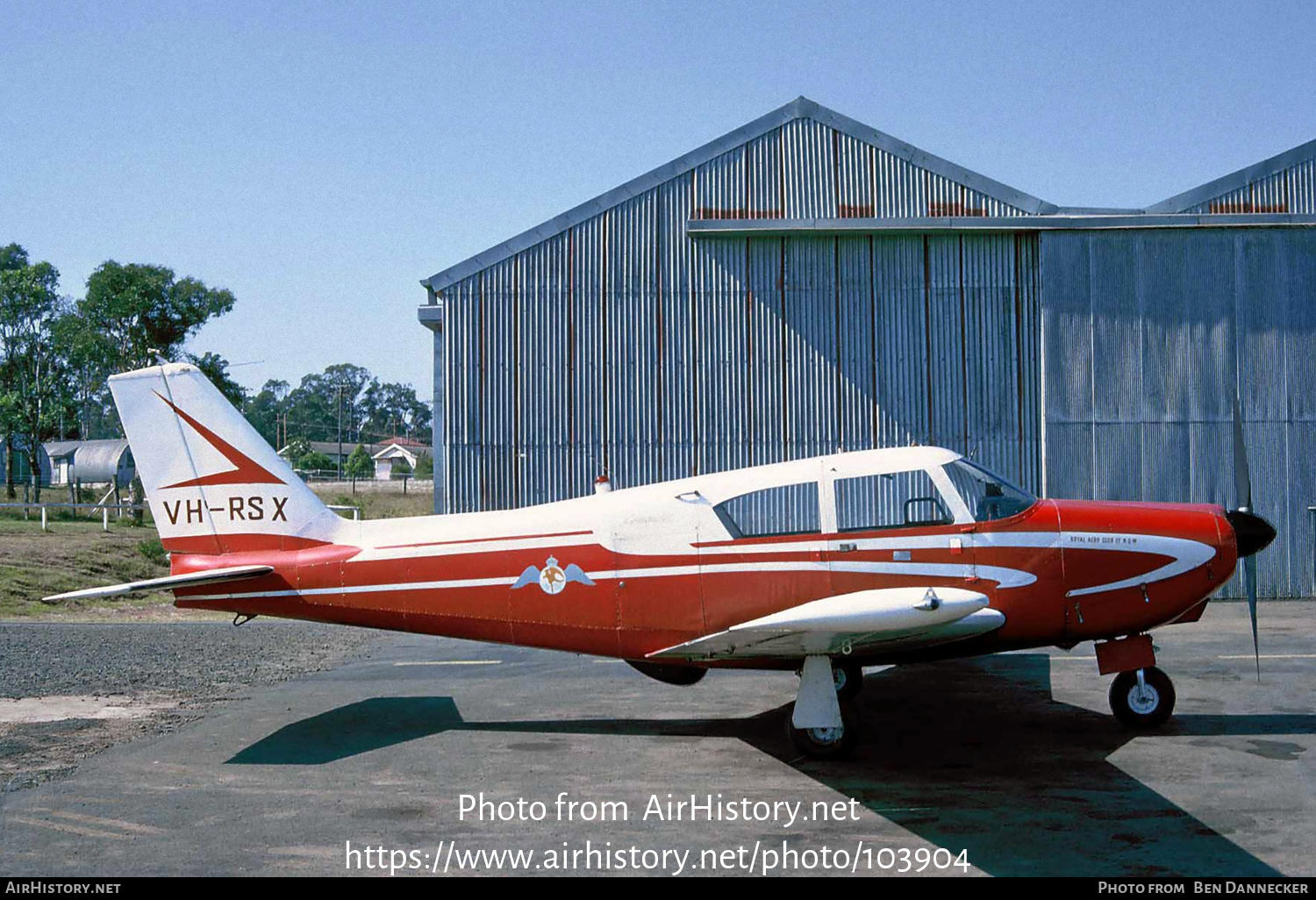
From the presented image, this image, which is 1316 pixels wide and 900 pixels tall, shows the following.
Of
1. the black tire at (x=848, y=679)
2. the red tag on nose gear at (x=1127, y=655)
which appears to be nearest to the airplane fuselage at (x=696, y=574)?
the red tag on nose gear at (x=1127, y=655)

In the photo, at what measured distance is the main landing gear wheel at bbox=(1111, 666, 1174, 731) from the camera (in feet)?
29.8

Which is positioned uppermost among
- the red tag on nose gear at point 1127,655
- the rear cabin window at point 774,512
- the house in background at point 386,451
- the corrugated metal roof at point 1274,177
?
the corrugated metal roof at point 1274,177

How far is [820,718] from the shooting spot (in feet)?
27.0

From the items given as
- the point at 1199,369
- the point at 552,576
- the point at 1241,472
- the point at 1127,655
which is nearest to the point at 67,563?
the point at 552,576

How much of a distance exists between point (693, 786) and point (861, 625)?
5.69 feet

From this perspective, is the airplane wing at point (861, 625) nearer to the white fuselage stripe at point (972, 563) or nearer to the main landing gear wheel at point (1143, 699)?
the white fuselage stripe at point (972, 563)

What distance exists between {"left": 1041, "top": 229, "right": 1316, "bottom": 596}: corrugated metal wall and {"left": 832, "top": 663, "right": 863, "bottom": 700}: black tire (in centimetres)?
987

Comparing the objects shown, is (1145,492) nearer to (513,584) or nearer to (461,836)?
(513,584)

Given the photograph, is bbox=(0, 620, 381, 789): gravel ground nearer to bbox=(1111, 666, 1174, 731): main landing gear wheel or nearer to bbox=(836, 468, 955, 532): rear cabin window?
bbox=(836, 468, 955, 532): rear cabin window

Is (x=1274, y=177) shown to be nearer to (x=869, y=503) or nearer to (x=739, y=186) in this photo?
(x=739, y=186)

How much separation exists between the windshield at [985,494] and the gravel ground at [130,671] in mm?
7527

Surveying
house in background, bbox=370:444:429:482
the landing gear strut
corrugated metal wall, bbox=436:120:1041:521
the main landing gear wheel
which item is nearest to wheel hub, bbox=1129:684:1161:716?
the main landing gear wheel

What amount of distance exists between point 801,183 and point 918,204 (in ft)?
6.90

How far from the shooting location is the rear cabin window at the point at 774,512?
28.8ft
